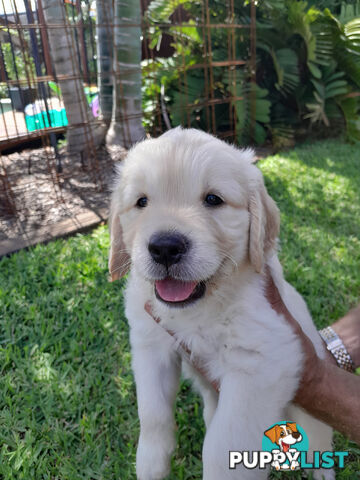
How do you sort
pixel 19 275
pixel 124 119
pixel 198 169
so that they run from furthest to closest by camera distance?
pixel 124 119 < pixel 19 275 < pixel 198 169

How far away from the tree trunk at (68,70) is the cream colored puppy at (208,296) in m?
3.72

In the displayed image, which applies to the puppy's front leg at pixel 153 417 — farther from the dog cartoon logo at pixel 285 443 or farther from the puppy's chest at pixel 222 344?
the dog cartoon logo at pixel 285 443

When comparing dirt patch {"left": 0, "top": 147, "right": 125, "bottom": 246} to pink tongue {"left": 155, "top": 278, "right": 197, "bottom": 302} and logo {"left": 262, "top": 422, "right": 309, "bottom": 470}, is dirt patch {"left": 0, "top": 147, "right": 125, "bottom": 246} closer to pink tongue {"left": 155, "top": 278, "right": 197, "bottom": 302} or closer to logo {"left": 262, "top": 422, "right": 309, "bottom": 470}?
pink tongue {"left": 155, "top": 278, "right": 197, "bottom": 302}

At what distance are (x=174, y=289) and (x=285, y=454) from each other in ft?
3.06

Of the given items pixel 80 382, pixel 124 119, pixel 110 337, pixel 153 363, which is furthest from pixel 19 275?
pixel 124 119

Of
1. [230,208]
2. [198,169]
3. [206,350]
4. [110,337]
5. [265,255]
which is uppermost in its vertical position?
[198,169]

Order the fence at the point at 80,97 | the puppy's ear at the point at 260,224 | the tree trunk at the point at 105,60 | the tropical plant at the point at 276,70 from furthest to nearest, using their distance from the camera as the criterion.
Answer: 1. the tropical plant at the point at 276,70
2. the tree trunk at the point at 105,60
3. the fence at the point at 80,97
4. the puppy's ear at the point at 260,224

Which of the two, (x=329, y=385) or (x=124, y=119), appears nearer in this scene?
(x=329, y=385)

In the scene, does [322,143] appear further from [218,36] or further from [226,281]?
[226,281]

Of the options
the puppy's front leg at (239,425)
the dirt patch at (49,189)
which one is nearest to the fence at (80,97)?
the dirt patch at (49,189)

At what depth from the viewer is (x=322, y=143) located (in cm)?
880

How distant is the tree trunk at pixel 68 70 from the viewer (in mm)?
5383

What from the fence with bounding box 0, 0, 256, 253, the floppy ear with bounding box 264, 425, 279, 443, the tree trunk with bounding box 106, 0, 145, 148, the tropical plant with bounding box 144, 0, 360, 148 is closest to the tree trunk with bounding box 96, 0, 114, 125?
the fence with bounding box 0, 0, 256, 253

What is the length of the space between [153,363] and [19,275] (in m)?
2.07
